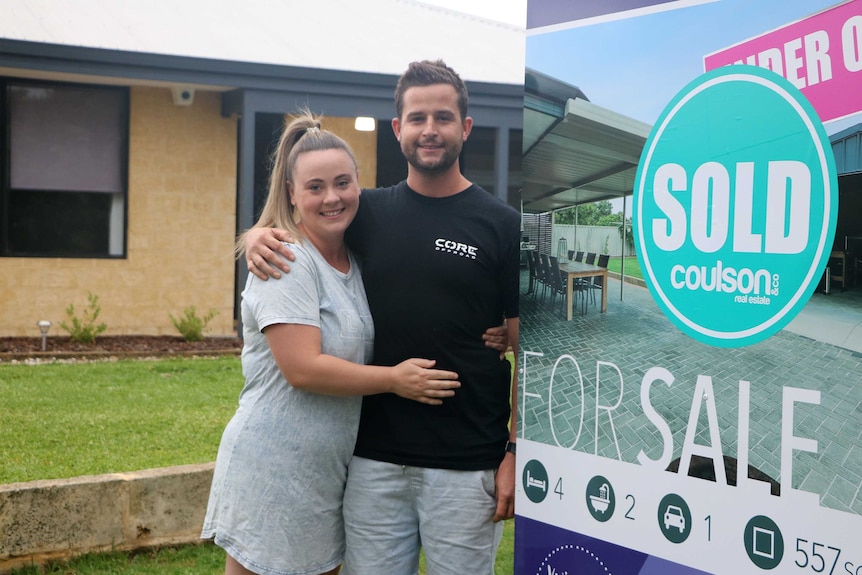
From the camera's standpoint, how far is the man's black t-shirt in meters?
2.82

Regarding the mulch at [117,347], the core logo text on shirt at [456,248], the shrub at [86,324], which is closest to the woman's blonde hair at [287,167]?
the core logo text on shirt at [456,248]

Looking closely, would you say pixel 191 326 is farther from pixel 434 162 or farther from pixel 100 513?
pixel 434 162

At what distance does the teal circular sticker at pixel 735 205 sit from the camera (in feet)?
6.34

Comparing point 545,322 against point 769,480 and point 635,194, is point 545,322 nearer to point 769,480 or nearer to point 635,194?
point 635,194

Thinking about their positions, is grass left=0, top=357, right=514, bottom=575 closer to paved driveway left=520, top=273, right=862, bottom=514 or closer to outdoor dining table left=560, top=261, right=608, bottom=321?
paved driveway left=520, top=273, right=862, bottom=514

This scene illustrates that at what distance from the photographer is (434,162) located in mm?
2828

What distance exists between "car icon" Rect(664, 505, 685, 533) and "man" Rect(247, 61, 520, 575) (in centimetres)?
68

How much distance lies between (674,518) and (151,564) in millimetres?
2915

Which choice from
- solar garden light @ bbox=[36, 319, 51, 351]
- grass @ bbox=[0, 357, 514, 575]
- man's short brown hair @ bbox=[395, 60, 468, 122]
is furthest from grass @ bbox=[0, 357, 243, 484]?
man's short brown hair @ bbox=[395, 60, 468, 122]

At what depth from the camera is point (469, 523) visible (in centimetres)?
282

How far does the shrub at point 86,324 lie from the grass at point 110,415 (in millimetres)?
1529

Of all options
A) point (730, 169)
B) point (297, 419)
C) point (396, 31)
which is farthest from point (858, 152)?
point (396, 31)

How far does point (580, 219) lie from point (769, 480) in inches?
31.8

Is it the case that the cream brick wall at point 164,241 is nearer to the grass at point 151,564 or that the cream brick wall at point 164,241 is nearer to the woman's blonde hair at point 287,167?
the grass at point 151,564
